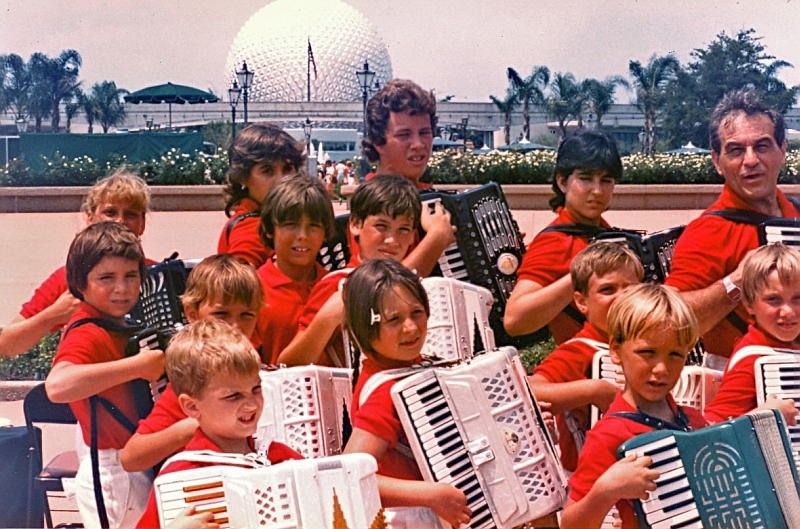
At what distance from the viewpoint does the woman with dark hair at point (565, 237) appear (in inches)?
173

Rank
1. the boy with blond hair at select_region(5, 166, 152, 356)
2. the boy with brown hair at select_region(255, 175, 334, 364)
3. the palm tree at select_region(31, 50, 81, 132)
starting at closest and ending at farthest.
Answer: the boy with brown hair at select_region(255, 175, 334, 364), the boy with blond hair at select_region(5, 166, 152, 356), the palm tree at select_region(31, 50, 81, 132)

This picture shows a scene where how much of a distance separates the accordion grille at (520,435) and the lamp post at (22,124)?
4.05 metres

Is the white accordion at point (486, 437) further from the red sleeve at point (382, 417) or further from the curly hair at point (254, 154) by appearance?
the curly hair at point (254, 154)

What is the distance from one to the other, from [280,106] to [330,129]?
2.79 m

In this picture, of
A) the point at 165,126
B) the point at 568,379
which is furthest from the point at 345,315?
the point at 165,126

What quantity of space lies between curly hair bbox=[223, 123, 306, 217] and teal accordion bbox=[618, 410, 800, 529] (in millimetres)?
2483

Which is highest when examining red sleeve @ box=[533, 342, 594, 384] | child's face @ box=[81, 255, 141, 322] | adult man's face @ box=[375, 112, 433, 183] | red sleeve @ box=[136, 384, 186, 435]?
adult man's face @ box=[375, 112, 433, 183]

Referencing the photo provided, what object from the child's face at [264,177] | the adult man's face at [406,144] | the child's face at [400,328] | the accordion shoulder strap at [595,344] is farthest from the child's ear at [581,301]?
the child's face at [264,177]

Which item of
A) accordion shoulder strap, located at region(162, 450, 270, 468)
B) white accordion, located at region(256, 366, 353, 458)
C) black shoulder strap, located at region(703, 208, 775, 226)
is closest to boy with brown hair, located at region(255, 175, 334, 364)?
white accordion, located at region(256, 366, 353, 458)

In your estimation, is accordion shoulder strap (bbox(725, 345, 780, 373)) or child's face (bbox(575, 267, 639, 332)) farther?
child's face (bbox(575, 267, 639, 332))

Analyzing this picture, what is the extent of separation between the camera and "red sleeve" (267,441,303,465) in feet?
10.9

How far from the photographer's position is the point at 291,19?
10391mm

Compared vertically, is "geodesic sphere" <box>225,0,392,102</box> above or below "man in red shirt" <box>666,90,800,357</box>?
above

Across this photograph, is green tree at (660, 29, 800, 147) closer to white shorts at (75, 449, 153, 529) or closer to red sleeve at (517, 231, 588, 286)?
red sleeve at (517, 231, 588, 286)
